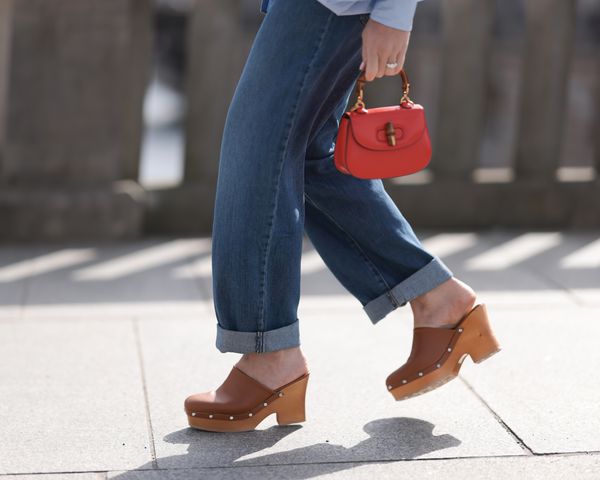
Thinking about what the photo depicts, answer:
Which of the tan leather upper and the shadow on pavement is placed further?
the tan leather upper

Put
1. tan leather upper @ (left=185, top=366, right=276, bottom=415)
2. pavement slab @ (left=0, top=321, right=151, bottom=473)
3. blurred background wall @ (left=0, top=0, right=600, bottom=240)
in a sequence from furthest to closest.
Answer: blurred background wall @ (left=0, top=0, right=600, bottom=240)
tan leather upper @ (left=185, top=366, right=276, bottom=415)
pavement slab @ (left=0, top=321, right=151, bottom=473)

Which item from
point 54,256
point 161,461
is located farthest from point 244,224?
point 54,256

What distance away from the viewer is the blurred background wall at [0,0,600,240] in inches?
168

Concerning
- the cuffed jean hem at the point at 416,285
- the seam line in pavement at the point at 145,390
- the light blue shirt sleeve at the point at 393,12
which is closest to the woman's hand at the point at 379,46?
the light blue shirt sleeve at the point at 393,12

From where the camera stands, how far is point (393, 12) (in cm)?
217

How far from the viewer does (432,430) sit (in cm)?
244

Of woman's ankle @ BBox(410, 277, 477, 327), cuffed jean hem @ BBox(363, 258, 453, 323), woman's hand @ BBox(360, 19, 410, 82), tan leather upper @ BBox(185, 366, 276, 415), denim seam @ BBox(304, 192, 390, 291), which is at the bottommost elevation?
tan leather upper @ BBox(185, 366, 276, 415)

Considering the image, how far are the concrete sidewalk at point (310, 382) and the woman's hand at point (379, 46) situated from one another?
763mm

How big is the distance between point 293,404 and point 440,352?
1.13ft

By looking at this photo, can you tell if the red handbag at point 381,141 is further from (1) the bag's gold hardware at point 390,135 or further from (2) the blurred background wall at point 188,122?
(2) the blurred background wall at point 188,122

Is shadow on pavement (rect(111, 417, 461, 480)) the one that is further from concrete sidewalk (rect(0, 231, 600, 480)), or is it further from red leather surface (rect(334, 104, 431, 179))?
red leather surface (rect(334, 104, 431, 179))

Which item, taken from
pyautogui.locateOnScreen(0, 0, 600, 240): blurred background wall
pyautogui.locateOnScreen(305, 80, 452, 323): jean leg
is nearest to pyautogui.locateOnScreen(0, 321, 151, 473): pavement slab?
pyautogui.locateOnScreen(305, 80, 452, 323): jean leg

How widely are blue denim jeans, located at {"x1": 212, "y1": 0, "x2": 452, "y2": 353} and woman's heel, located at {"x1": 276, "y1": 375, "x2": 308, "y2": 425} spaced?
10 cm

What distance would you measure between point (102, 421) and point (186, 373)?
0.39 meters
